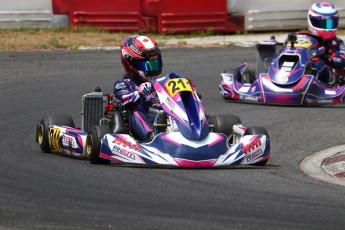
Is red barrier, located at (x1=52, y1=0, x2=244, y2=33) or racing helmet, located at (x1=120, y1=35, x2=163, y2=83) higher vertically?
racing helmet, located at (x1=120, y1=35, x2=163, y2=83)

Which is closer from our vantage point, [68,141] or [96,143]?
[96,143]

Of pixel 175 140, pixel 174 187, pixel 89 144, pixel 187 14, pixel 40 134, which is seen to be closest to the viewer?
pixel 174 187

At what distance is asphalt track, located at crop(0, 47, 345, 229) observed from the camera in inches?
262

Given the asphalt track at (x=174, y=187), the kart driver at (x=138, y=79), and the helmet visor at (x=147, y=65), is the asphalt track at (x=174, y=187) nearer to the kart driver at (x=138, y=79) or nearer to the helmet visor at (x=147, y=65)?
the kart driver at (x=138, y=79)

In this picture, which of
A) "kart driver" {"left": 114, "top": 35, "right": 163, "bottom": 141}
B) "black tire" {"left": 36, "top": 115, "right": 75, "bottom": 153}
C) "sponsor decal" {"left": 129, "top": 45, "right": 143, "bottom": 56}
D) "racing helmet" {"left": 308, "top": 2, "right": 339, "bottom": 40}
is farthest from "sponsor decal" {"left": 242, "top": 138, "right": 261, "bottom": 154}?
"racing helmet" {"left": 308, "top": 2, "right": 339, "bottom": 40}

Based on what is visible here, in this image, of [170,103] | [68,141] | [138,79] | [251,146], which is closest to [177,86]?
[170,103]

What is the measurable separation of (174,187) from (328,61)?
6.64 m

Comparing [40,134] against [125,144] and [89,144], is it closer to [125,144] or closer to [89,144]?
[89,144]

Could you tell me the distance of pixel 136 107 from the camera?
970 centimetres

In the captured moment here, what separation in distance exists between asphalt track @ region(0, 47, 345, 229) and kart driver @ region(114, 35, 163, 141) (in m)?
0.66

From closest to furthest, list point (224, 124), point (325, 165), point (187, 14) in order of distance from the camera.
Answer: point (325, 165) < point (224, 124) < point (187, 14)

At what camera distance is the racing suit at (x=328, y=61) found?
14000 mm

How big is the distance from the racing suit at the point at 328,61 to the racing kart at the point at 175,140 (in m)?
4.51

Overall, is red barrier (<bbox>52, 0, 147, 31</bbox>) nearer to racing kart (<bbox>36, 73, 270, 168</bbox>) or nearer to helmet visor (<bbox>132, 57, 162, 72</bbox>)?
helmet visor (<bbox>132, 57, 162, 72</bbox>)
